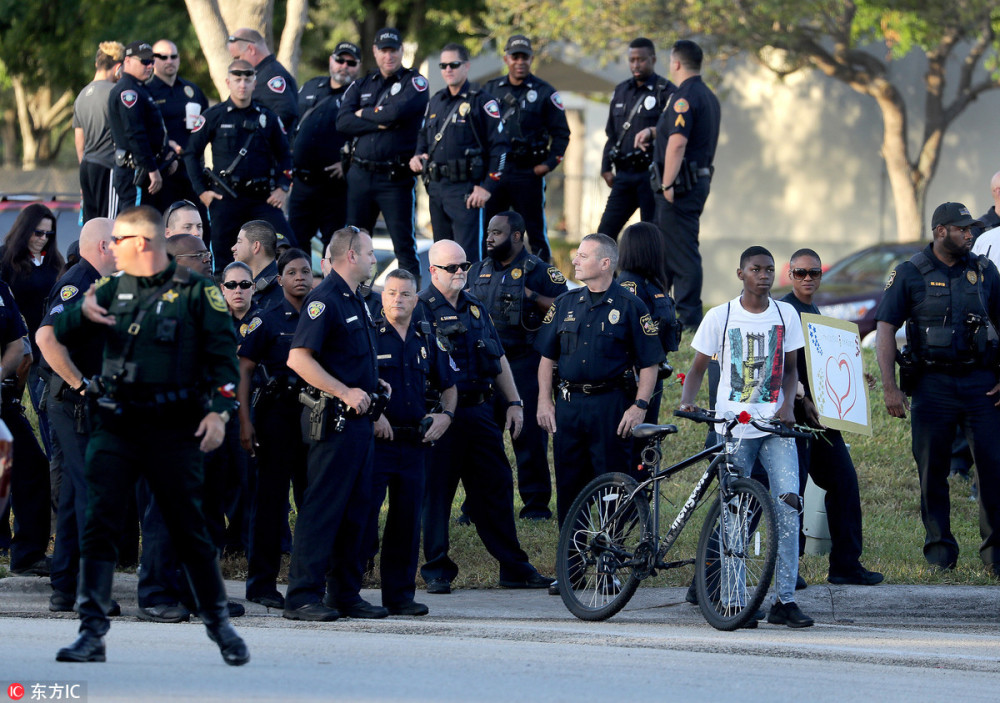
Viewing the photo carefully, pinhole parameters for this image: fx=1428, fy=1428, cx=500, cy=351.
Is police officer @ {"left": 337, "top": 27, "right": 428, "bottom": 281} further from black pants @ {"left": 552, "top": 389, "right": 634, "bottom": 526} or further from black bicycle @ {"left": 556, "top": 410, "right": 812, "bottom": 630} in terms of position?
black bicycle @ {"left": 556, "top": 410, "right": 812, "bottom": 630}

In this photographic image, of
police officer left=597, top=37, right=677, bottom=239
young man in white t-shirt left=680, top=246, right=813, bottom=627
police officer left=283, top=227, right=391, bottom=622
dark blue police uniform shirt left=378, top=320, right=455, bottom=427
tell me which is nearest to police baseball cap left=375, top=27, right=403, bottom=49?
police officer left=597, top=37, right=677, bottom=239

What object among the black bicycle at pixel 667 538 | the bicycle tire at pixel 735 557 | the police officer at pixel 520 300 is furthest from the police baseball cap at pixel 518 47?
the bicycle tire at pixel 735 557

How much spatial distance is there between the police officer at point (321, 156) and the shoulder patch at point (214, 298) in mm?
6090

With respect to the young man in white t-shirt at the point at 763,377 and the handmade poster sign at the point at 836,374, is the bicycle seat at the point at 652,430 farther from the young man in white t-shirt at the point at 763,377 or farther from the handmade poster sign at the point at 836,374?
the handmade poster sign at the point at 836,374

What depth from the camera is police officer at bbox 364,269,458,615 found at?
8.03m

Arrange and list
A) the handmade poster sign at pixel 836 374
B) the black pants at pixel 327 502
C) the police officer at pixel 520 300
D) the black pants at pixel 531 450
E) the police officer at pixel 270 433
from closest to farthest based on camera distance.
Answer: the black pants at pixel 327 502, the police officer at pixel 270 433, the handmade poster sign at pixel 836 374, the police officer at pixel 520 300, the black pants at pixel 531 450

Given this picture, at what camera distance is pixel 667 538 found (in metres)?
7.91

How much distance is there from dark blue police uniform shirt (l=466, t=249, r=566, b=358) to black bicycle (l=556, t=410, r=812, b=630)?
1.87 meters

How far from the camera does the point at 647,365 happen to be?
8.52 metres

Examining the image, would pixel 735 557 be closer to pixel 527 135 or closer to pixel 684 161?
pixel 684 161

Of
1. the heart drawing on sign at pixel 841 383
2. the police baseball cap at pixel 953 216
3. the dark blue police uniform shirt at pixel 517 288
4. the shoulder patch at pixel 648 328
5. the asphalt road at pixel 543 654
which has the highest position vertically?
the police baseball cap at pixel 953 216

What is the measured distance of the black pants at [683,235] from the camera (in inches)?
481

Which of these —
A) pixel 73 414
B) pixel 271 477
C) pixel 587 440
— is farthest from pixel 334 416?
pixel 587 440

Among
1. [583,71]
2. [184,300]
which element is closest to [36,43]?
[583,71]
